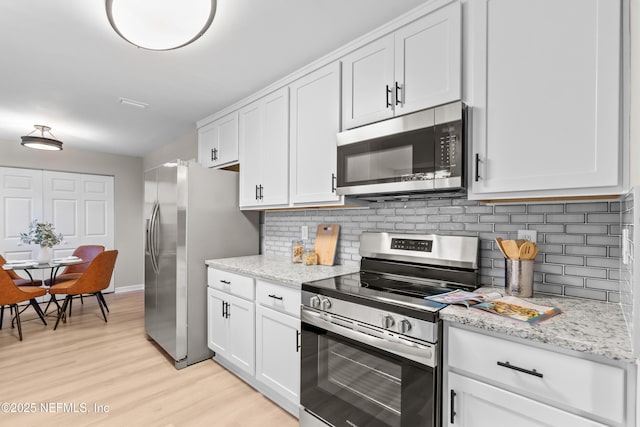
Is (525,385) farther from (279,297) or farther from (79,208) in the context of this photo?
Answer: (79,208)

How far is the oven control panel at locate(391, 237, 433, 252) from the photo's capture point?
74.0 inches

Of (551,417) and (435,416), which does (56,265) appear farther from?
(551,417)

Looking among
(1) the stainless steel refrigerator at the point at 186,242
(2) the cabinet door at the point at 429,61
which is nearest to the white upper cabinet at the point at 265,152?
(1) the stainless steel refrigerator at the point at 186,242

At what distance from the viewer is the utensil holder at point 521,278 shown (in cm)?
146

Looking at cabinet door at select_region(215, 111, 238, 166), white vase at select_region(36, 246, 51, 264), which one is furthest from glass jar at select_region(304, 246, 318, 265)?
white vase at select_region(36, 246, 51, 264)

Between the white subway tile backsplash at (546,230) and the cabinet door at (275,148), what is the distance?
74 centimetres

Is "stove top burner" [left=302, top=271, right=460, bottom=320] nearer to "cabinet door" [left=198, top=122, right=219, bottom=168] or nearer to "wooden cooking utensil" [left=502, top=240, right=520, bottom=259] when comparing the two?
"wooden cooking utensil" [left=502, top=240, right=520, bottom=259]

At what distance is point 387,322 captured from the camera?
55.9 inches

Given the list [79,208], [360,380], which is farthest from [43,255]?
[360,380]

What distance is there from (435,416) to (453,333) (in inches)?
13.4

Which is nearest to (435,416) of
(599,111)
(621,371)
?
(621,371)

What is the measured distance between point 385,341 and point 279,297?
0.84 metres

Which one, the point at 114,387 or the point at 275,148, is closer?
the point at 114,387

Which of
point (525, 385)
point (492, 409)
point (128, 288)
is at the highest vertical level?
point (525, 385)
